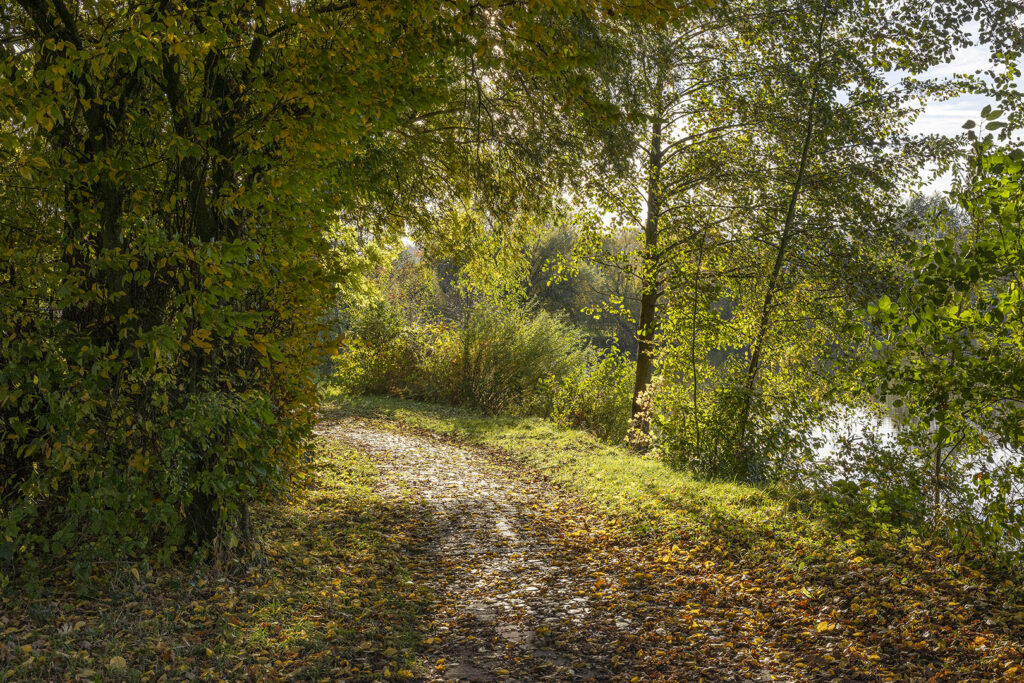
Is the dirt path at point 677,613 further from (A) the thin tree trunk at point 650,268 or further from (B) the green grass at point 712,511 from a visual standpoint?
(A) the thin tree trunk at point 650,268

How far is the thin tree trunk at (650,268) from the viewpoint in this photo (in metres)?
12.3

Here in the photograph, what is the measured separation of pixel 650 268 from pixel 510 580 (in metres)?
7.00

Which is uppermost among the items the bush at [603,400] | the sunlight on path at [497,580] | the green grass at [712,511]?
the bush at [603,400]

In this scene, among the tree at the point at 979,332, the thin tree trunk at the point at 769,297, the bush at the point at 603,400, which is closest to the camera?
the tree at the point at 979,332

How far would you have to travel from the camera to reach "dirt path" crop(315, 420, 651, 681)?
505cm

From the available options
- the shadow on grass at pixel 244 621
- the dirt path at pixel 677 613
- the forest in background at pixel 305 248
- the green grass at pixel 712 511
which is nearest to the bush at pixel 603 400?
the green grass at pixel 712 511

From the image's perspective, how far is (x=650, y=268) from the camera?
12273 mm

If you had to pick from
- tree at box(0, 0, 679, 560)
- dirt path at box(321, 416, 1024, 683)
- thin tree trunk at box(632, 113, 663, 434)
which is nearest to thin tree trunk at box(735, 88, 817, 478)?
thin tree trunk at box(632, 113, 663, 434)

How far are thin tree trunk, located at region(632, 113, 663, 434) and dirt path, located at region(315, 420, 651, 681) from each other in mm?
3353

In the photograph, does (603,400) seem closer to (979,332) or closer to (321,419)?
(321,419)

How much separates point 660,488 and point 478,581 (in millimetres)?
3650

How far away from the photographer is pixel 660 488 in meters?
9.50

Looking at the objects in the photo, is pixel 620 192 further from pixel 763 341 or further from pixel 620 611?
pixel 620 611

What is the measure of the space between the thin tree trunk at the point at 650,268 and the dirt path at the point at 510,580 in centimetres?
335
